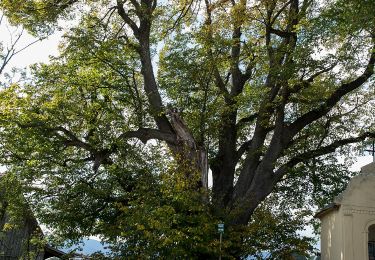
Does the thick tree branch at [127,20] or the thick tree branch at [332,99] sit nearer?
the thick tree branch at [332,99]

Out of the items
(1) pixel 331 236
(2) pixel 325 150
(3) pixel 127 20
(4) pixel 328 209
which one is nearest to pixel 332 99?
(2) pixel 325 150

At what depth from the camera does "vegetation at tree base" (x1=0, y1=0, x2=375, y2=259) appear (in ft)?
48.0

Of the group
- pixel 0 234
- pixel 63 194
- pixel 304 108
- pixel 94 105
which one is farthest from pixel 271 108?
pixel 0 234

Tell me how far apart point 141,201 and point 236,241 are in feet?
10.2

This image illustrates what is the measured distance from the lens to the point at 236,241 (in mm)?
14219

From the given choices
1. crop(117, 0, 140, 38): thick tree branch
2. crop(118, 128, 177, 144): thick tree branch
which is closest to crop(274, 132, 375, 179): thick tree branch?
crop(118, 128, 177, 144): thick tree branch

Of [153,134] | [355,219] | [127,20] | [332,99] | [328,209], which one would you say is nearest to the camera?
[355,219]

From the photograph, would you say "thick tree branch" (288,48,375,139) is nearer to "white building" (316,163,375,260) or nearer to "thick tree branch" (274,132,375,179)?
"thick tree branch" (274,132,375,179)

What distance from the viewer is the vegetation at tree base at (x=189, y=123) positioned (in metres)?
14.6

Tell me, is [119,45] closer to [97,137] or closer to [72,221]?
[97,137]

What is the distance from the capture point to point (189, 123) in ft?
63.9

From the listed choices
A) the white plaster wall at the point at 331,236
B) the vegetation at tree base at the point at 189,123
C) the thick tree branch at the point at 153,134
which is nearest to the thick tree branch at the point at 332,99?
the vegetation at tree base at the point at 189,123

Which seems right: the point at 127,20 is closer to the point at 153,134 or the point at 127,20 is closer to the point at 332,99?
the point at 153,134

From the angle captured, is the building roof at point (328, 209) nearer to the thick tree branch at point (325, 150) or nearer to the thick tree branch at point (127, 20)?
the thick tree branch at point (325, 150)
